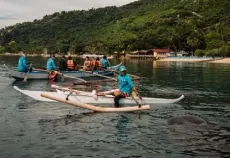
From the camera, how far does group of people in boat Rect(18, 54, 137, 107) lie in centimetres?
2003

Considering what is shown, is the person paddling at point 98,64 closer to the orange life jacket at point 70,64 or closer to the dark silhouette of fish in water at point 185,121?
the orange life jacket at point 70,64

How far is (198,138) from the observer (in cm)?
1457

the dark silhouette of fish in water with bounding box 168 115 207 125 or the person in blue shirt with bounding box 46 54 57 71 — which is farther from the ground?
the person in blue shirt with bounding box 46 54 57 71

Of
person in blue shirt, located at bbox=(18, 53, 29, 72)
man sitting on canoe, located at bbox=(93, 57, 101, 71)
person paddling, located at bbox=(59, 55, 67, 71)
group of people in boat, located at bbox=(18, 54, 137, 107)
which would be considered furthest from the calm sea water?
man sitting on canoe, located at bbox=(93, 57, 101, 71)

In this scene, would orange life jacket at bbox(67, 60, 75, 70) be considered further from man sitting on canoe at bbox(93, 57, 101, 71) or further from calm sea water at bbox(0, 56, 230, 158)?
calm sea water at bbox(0, 56, 230, 158)

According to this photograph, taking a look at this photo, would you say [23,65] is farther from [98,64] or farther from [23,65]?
[98,64]

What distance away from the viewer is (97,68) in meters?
41.6

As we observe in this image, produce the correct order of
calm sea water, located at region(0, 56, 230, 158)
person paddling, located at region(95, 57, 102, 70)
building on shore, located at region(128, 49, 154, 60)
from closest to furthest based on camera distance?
1. calm sea water, located at region(0, 56, 230, 158)
2. person paddling, located at region(95, 57, 102, 70)
3. building on shore, located at region(128, 49, 154, 60)

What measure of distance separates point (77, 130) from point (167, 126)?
14.2ft

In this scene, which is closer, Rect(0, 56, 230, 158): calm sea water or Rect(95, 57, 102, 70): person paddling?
Rect(0, 56, 230, 158): calm sea water

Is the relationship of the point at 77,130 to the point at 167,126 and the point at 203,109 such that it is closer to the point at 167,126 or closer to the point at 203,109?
the point at 167,126

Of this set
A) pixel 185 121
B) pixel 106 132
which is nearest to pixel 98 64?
pixel 185 121

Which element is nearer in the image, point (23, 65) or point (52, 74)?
point (23, 65)

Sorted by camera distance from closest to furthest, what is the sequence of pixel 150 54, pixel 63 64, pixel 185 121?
pixel 185 121, pixel 63 64, pixel 150 54
